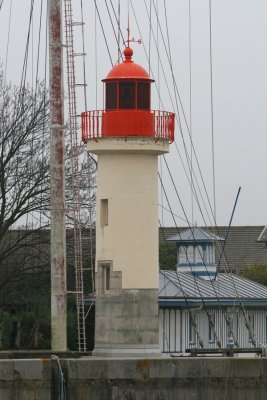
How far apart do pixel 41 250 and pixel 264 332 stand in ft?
25.1

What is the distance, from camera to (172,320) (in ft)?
146

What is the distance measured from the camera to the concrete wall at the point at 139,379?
28.7 metres

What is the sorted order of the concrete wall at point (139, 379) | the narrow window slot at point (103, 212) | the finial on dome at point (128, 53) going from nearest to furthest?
1. the concrete wall at point (139, 379)
2. the narrow window slot at point (103, 212)
3. the finial on dome at point (128, 53)

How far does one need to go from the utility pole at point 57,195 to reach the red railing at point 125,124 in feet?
8.71

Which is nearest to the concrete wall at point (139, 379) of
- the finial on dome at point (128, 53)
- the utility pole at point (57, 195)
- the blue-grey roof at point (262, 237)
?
the utility pole at point (57, 195)

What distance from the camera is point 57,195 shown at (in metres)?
33.0

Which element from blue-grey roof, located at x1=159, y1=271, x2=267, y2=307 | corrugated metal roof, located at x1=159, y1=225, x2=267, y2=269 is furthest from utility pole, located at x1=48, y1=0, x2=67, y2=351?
corrugated metal roof, located at x1=159, y1=225, x2=267, y2=269

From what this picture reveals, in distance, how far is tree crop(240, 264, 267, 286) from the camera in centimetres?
7262

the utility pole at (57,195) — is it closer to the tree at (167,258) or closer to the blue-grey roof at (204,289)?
the blue-grey roof at (204,289)

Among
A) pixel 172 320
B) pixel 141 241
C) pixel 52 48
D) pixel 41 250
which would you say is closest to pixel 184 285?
pixel 172 320

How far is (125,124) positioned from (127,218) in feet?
7.02

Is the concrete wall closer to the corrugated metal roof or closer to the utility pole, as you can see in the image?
the utility pole

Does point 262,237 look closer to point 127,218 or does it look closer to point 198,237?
point 198,237

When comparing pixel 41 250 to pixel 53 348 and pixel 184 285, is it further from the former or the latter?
pixel 53 348
